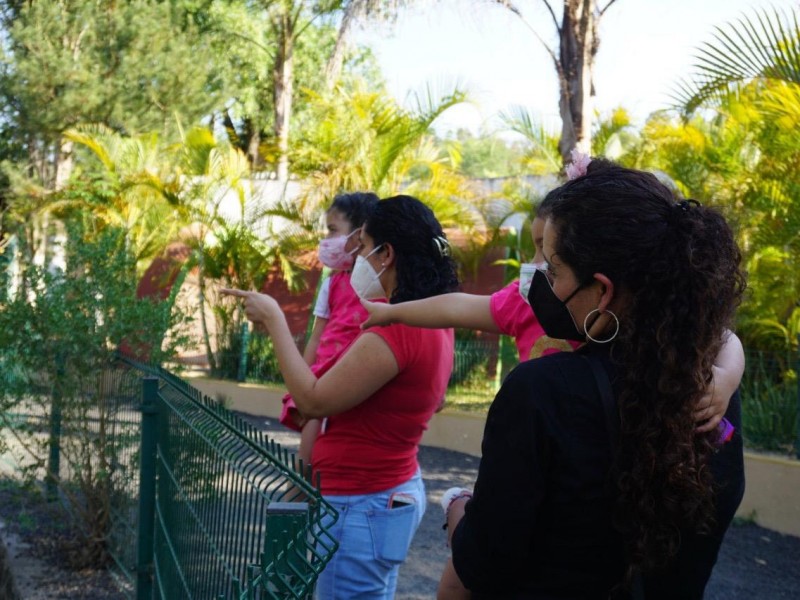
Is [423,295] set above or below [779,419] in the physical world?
above

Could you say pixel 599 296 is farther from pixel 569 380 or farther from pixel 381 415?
pixel 381 415

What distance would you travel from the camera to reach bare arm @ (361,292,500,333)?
2736 millimetres

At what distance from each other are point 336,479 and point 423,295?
0.62 m

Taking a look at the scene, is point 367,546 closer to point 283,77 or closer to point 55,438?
point 55,438

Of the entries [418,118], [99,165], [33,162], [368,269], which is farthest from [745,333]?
[33,162]

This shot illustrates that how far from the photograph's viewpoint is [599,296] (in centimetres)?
179

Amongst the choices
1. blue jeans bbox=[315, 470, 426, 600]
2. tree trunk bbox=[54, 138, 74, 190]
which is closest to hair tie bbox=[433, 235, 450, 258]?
blue jeans bbox=[315, 470, 426, 600]

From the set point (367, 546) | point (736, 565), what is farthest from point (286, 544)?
point (736, 565)

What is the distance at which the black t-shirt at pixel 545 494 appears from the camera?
1673mm

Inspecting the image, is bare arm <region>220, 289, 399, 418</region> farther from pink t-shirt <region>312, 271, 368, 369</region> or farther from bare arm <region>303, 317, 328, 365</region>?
bare arm <region>303, 317, 328, 365</region>

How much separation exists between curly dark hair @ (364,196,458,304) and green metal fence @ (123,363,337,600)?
27.6 inches

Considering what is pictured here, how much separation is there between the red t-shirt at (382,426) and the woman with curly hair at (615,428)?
115cm

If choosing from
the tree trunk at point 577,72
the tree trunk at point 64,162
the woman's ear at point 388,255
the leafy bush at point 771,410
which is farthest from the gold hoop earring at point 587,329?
the tree trunk at point 64,162

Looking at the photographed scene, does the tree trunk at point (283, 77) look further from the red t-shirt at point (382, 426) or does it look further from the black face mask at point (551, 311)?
the black face mask at point (551, 311)
